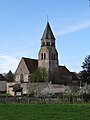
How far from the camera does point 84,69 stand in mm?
108750

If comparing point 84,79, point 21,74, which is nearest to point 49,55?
point 21,74

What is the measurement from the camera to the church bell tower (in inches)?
4889

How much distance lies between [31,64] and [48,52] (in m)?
9.18

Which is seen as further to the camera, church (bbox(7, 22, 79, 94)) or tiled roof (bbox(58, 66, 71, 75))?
tiled roof (bbox(58, 66, 71, 75))

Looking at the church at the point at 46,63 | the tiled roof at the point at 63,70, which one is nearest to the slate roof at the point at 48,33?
the church at the point at 46,63

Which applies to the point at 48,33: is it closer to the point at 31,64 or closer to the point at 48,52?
the point at 48,52

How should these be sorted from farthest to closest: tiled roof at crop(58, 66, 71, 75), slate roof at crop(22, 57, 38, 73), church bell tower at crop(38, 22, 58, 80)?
tiled roof at crop(58, 66, 71, 75)
slate roof at crop(22, 57, 38, 73)
church bell tower at crop(38, 22, 58, 80)

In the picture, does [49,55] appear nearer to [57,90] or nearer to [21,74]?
[21,74]

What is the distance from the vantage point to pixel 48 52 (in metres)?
124

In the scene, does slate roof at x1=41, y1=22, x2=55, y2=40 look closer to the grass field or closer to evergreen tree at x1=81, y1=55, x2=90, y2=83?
Answer: evergreen tree at x1=81, y1=55, x2=90, y2=83

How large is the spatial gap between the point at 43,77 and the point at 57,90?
2605 centimetres

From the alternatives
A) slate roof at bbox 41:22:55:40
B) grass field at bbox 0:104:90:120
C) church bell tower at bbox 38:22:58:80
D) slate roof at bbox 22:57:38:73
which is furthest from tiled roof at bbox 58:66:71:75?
grass field at bbox 0:104:90:120

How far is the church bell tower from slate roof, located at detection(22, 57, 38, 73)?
3.39 meters

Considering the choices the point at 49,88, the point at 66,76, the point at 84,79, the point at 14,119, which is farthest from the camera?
the point at 66,76
